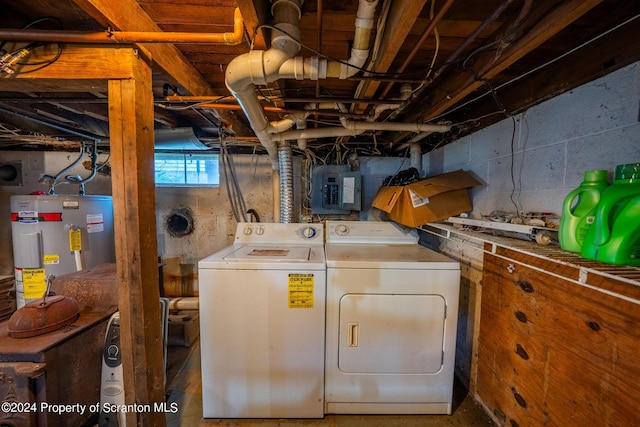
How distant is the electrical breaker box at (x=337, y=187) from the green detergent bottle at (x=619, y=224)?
1.91 metres

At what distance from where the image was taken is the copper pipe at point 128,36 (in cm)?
86

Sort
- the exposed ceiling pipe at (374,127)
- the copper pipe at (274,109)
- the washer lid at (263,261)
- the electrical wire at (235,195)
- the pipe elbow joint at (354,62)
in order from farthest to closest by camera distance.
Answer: the electrical wire at (235,195) < the exposed ceiling pipe at (374,127) < the copper pipe at (274,109) < the washer lid at (263,261) < the pipe elbow joint at (354,62)

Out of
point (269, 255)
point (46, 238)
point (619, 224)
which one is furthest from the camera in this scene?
point (46, 238)

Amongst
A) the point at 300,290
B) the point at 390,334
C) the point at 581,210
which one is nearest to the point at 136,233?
the point at 300,290

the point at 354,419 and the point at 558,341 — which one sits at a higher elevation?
the point at 558,341

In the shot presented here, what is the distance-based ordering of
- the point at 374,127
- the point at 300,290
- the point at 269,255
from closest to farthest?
the point at 300,290, the point at 269,255, the point at 374,127

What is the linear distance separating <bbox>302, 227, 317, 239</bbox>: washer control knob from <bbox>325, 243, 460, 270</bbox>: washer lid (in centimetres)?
29

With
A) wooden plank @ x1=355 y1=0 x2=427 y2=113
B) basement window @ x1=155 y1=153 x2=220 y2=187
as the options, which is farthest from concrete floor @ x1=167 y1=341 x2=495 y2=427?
basement window @ x1=155 y1=153 x2=220 y2=187

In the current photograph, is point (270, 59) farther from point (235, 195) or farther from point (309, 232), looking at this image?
point (235, 195)

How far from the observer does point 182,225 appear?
288 centimetres

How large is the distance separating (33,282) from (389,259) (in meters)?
3.01

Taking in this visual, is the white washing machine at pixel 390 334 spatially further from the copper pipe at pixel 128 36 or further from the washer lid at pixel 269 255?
the copper pipe at pixel 128 36

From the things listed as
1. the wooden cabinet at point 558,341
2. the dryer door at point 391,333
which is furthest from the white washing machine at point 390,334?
the wooden cabinet at point 558,341

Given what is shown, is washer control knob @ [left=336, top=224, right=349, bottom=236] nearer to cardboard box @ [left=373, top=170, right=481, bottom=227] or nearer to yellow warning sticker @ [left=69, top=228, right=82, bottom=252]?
cardboard box @ [left=373, top=170, right=481, bottom=227]
